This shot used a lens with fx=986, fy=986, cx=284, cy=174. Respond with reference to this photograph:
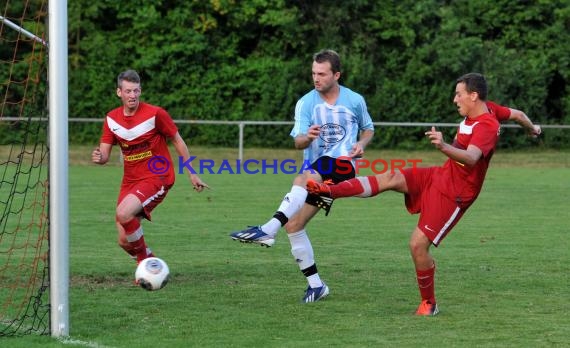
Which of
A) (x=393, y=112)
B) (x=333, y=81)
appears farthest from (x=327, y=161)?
(x=393, y=112)

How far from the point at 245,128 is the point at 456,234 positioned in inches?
595

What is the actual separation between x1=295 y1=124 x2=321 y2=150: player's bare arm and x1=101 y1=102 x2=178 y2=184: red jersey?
161 cm

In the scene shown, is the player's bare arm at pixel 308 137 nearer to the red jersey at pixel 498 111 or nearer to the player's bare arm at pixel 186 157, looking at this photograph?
the player's bare arm at pixel 186 157

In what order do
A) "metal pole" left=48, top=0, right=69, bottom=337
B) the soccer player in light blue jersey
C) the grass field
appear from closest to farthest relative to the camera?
"metal pole" left=48, top=0, right=69, bottom=337
the grass field
the soccer player in light blue jersey

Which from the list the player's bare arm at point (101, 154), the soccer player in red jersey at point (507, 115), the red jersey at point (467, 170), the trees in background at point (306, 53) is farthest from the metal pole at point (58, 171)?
the trees in background at point (306, 53)

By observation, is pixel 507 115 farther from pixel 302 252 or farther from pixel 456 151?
pixel 302 252

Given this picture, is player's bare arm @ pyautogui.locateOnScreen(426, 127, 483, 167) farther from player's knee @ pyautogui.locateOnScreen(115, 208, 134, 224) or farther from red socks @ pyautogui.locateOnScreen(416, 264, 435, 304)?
player's knee @ pyautogui.locateOnScreen(115, 208, 134, 224)

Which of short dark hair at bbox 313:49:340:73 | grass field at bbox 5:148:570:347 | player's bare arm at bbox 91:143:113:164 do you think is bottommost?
grass field at bbox 5:148:570:347

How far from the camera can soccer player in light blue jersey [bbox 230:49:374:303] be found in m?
7.98

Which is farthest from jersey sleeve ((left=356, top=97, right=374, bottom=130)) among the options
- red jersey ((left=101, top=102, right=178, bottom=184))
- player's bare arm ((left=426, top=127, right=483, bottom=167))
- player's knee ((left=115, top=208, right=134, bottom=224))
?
player's knee ((left=115, top=208, right=134, bottom=224))

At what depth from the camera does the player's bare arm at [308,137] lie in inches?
297

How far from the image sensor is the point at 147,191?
8.72m

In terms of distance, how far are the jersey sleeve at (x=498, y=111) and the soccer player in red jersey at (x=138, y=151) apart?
266 centimetres

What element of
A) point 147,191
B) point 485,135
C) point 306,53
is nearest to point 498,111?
point 485,135
